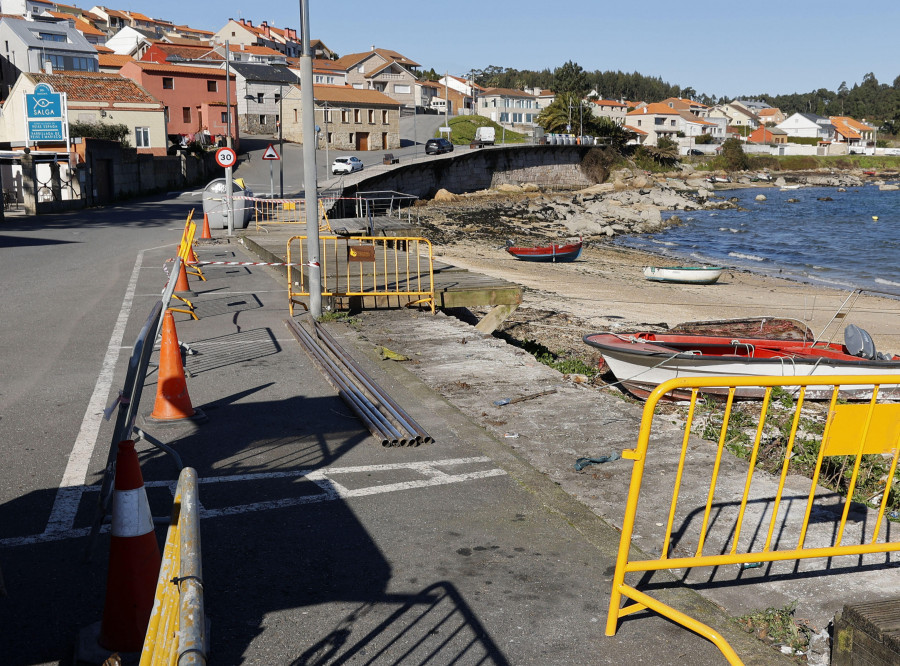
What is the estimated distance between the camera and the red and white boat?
10.5 meters

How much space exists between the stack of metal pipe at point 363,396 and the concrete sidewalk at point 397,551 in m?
0.12

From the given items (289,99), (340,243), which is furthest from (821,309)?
(289,99)

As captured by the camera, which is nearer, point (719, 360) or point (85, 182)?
point (719, 360)

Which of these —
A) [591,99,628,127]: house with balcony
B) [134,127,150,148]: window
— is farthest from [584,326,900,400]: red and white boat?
[591,99,628,127]: house with balcony

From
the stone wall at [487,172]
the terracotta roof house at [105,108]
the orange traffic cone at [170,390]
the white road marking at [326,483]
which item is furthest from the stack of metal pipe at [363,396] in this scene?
the terracotta roof house at [105,108]

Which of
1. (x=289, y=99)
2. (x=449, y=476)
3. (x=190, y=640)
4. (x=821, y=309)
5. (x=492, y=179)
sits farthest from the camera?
(x=289, y=99)

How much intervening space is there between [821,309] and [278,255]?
52.3 feet

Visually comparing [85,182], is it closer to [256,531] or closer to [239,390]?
[239,390]

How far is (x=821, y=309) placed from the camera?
23.9 m

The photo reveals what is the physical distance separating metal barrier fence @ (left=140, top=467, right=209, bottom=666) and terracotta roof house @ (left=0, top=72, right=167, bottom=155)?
54.6 metres

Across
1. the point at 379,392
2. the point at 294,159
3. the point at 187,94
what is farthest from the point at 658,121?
the point at 379,392

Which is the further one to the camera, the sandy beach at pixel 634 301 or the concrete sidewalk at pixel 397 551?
the sandy beach at pixel 634 301

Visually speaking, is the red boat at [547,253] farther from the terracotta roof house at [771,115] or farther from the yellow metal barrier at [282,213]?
the terracotta roof house at [771,115]

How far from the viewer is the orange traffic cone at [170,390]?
294 inches
